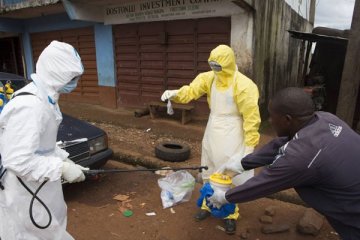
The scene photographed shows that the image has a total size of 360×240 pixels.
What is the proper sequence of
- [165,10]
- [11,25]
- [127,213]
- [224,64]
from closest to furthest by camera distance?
[224,64] < [127,213] < [165,10] < [11,25]

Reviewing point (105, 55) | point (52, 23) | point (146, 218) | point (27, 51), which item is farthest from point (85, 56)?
point (146, 218)

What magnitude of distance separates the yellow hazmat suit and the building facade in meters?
3.38

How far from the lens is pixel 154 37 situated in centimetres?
819

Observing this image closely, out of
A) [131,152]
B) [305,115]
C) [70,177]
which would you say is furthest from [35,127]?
[131,152]

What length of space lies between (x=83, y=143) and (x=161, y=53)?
4789mm

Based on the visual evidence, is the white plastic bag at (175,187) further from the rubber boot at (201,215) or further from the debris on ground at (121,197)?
the debris on ground at (121,197)

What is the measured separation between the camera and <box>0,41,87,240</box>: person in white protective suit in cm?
185

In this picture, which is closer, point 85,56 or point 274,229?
point 274,229

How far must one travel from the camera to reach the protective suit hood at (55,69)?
6.83 feet

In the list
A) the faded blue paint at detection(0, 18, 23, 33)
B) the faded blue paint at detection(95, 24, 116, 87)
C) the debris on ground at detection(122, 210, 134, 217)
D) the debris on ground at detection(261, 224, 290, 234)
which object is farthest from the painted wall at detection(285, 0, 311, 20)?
the faded blue paint at detection(0, 18, 23, 33)

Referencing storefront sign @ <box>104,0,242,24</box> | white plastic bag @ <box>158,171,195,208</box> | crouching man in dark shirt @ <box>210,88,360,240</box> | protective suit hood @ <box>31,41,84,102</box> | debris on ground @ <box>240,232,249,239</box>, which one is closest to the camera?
crouching man in dark shirt @ <box>210,88,360,240</box>

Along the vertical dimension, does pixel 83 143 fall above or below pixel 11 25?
below

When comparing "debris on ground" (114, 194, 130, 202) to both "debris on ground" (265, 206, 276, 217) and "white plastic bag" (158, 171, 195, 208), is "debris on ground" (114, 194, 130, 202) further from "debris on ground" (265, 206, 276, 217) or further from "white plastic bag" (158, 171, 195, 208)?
"debris on ground" (265, 206, 276, 217)

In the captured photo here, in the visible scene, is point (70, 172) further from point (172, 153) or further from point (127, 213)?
point (172, 153)
